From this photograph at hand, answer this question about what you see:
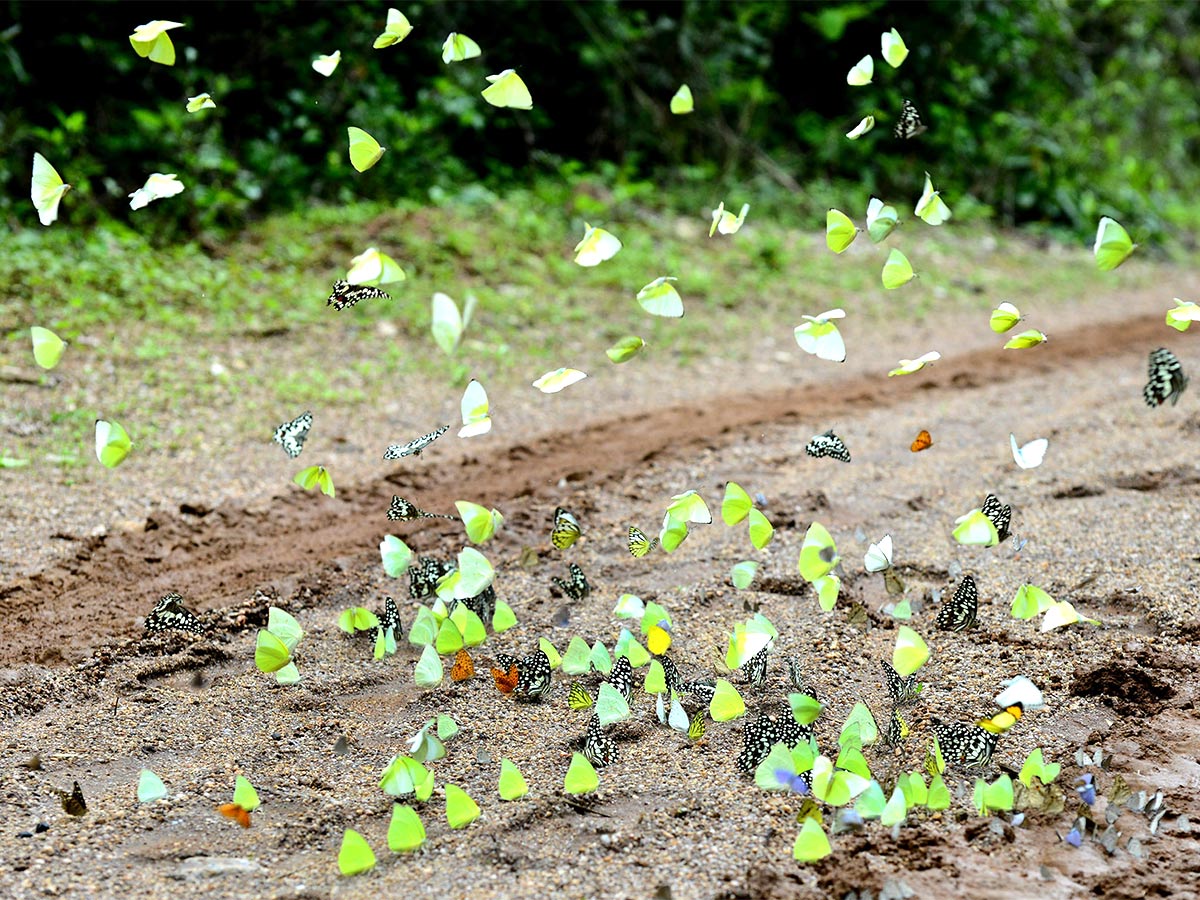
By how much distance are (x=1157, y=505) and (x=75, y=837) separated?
261cm

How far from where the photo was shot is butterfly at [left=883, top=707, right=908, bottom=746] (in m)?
2.11

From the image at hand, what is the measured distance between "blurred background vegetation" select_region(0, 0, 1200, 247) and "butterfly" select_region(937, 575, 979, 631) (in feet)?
12.9

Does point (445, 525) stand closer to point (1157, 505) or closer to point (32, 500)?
point (32, 500)

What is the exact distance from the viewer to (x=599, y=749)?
82.8 inches

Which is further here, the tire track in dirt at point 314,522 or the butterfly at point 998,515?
the tire track in dirt at point 314,522

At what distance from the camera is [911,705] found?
7.32 feet

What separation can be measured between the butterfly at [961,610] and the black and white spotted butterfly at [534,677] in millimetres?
831

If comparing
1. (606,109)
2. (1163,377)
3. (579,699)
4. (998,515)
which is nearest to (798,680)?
(579,699)

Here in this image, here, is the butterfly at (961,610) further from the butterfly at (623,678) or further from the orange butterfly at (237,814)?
the orange butterfly at (237,814)

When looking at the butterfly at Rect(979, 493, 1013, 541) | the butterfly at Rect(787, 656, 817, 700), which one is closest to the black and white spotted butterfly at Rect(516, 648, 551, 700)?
the butterfly at Rect(787, 656, 817, 700)

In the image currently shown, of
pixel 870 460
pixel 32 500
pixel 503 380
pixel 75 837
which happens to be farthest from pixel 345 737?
pixel 503 380

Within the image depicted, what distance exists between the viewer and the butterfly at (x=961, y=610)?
8.02ft

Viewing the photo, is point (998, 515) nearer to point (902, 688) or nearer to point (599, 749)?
point (902, 688)

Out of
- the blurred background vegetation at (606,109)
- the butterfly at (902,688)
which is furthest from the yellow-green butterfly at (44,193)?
the blurred background vegetation at (606,109)
